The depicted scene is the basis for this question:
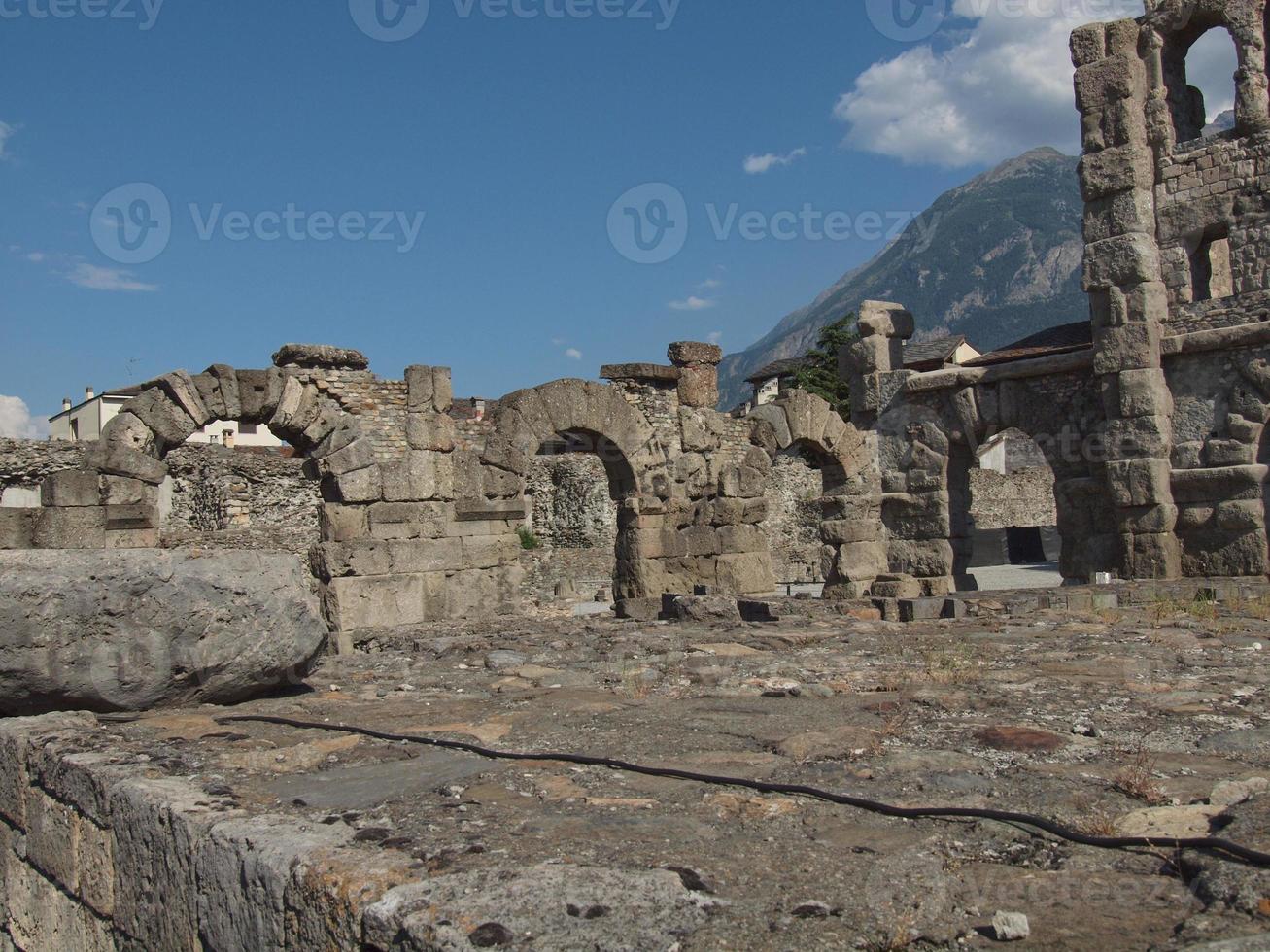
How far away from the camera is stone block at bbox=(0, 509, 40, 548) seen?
35.2 feet

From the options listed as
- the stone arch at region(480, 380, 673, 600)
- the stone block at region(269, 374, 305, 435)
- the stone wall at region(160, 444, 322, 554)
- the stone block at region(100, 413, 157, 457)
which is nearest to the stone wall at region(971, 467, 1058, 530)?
the stone wall at region(160, 444, 322, 554)

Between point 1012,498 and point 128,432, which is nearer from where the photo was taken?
point 128,432

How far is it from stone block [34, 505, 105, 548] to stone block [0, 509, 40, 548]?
0.05 metres

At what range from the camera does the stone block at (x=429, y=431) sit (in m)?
12.5

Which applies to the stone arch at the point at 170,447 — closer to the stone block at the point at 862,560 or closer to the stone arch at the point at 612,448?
the stone arch at the point at 612,448

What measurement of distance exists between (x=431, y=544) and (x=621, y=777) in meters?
9.24

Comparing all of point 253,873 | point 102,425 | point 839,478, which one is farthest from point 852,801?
point 102,425

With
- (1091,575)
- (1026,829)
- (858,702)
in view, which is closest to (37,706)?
(858,702)

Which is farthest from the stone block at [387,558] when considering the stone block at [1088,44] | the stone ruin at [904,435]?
the stone block at [1088,44]

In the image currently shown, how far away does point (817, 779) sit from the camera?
11.3 feet

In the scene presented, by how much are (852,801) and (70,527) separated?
10.1 m

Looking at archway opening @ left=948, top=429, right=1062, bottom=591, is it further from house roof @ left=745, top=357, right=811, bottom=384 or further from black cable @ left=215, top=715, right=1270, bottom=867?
black cable @ left=215, top=715, right=1270, bottom=867

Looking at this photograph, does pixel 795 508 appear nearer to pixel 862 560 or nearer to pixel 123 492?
pixel 862 560

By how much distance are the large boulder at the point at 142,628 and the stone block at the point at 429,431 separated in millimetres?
7596
